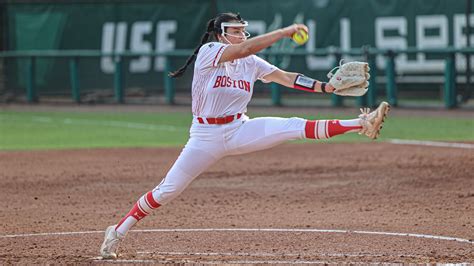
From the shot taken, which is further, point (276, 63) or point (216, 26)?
point (276, 63)

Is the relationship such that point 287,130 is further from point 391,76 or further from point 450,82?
point 391,76

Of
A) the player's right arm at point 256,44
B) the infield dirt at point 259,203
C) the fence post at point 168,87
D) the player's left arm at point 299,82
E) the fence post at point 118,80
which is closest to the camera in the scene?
the player's right arm at point 256,44

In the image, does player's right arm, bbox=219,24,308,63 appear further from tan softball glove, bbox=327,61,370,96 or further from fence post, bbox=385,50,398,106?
fence post, bbox=385,50,398,106

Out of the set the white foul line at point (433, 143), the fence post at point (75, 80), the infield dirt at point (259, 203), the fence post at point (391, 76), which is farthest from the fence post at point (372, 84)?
the fence post at point (75, 80)

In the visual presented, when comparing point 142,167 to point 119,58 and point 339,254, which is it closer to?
point 339,254

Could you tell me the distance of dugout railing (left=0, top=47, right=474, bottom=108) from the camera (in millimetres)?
18266

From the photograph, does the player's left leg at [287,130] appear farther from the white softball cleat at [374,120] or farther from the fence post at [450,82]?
the fence post at [450,82]

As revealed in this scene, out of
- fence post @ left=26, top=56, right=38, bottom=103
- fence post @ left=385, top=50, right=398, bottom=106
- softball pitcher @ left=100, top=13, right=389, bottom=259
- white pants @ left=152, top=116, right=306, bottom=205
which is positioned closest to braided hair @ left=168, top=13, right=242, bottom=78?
softball pitcher @ left=100, top=13, right=389, bottom=259

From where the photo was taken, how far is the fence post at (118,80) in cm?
2167

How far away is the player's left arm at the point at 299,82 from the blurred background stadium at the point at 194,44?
11.6 m

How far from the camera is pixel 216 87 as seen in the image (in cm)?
670

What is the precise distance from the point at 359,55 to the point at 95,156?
787 cm

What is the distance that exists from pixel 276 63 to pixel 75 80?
15.8 ft

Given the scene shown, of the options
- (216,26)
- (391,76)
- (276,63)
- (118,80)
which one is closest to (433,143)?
(391,76)
